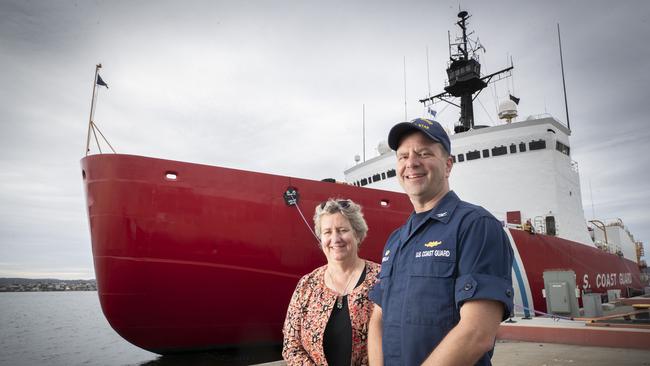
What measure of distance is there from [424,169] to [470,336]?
2.20 feet

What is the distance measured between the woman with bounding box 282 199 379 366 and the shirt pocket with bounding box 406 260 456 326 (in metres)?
0.79

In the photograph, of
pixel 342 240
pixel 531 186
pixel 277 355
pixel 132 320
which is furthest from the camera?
pixel 531 186

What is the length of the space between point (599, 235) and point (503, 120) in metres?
11.8

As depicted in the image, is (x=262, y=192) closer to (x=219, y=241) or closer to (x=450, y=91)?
(x=219, y=241)

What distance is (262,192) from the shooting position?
673 cm

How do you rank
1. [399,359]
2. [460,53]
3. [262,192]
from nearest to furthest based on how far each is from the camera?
[399,359] < [262,192] < [460,53]

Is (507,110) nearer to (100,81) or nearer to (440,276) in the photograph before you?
(100,81)

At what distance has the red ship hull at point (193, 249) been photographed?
5961 mm

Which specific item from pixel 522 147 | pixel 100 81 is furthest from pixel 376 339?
pixel 522 147

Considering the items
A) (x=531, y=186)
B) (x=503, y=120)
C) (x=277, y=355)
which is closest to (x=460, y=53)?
(x=503, y=120)

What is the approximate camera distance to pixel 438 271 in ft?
4.78

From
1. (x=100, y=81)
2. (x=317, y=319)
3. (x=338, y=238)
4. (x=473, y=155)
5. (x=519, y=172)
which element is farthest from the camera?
(x=473, y=155)

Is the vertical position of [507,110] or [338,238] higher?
[507,110]

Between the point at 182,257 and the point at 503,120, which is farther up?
the point at 503,120
